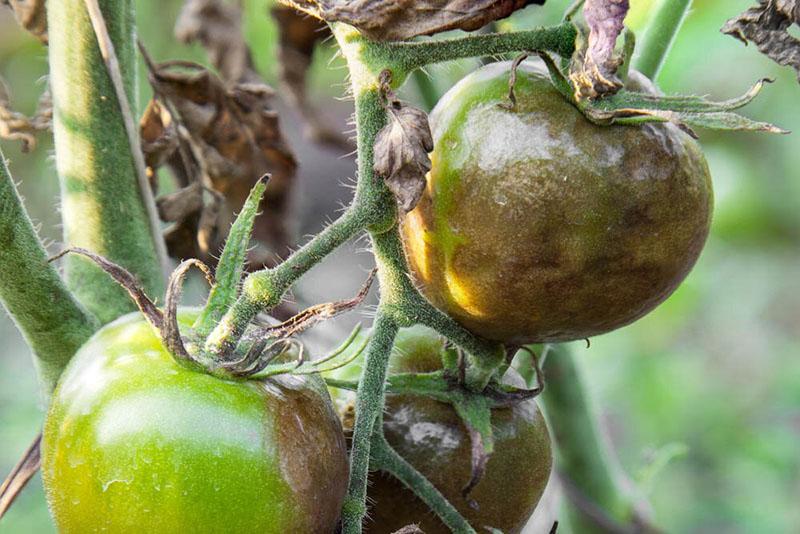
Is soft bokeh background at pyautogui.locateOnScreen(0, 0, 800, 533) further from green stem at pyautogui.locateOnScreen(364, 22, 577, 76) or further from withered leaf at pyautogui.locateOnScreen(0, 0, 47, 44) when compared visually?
green stem at pyautogui.locateOnScreen(364, 22, 577, 76)

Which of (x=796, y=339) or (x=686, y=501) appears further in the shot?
(x=796, y=339)

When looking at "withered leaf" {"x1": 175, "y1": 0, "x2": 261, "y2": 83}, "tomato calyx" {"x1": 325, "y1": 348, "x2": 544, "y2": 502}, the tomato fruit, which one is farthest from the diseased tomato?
"withered leaf" {"x1": 175, "y1": 0, "x2": 261, "y2": 83}

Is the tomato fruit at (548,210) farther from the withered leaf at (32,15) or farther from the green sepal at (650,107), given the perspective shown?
the withered leaf at (32,15)

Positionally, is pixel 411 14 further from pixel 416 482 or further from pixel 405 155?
pixel 416 482

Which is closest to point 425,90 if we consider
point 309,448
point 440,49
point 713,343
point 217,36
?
point 217,36

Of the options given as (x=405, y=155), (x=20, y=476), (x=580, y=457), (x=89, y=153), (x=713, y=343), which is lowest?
(x=713, y=343)

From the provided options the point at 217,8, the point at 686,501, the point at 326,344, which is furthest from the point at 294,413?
the point at 686,501

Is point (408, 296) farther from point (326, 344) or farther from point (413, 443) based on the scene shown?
point (326, 344)
